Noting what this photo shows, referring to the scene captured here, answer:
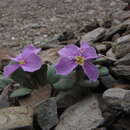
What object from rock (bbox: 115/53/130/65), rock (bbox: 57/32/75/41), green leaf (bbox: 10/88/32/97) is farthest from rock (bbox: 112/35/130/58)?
rock (bbox: 57/32/75/41)

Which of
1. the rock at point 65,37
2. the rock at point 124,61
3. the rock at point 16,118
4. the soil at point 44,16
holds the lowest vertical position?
the soil at point 44,16

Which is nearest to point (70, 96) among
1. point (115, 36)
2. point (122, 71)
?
point (122, 71)

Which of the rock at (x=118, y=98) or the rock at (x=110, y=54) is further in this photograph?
the rock at (x=110, y=54)

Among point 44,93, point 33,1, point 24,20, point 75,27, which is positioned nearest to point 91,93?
point 44,93

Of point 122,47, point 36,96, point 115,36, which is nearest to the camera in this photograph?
point 36,96

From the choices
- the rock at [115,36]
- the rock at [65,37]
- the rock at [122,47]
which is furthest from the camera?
the rock at [65,37]

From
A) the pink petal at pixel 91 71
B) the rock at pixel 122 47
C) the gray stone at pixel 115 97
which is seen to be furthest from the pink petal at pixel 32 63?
the rock at pixel 122 47

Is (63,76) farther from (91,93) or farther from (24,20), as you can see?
(24,20)

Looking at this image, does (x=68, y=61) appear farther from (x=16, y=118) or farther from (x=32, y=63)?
(x=16, y=118)

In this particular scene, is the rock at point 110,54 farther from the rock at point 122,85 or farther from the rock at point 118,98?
the rock at point 118,98
